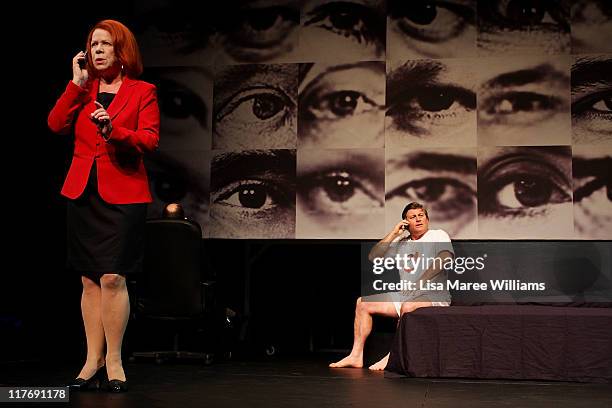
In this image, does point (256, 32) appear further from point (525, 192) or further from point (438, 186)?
point (525, 192)

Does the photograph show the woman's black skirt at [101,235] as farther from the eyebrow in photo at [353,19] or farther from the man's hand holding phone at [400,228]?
the eyebrow in photo at [353,19]

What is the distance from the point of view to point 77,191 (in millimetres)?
2973

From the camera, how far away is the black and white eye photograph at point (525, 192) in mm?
5961

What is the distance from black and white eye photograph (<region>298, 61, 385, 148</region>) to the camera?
621 cm

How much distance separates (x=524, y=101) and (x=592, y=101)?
1.56ft

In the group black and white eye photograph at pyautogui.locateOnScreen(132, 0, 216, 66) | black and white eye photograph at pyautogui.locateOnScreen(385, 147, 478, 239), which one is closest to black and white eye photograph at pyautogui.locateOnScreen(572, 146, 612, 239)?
black and white eye photograph at pyautogui.locateOnScreen(385, 147, 478, 239)

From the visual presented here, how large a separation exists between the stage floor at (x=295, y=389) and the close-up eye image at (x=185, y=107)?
2.13m

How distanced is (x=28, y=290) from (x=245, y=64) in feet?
7.67

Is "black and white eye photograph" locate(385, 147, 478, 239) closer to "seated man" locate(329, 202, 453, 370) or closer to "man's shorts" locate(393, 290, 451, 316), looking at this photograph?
"seated man" locate(329, 202, 453, 370)

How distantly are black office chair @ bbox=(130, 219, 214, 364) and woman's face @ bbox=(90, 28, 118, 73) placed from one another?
5.83 feet

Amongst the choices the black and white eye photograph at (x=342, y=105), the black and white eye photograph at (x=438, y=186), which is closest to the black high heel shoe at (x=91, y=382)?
the black and white eye photograph at (x=438, y=186)

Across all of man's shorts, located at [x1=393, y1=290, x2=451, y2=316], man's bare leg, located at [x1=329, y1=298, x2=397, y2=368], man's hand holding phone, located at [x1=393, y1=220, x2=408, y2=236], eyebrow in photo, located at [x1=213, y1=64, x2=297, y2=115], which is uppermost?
eyebrow in photo, located at [x1=213, y1=64, x2=297, y2=115]

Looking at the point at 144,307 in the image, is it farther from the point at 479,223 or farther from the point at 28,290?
the point at 479,223

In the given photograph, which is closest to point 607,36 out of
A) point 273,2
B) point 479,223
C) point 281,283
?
point 479,223
